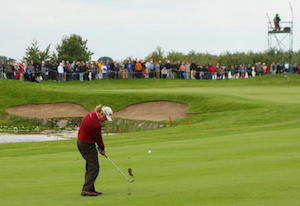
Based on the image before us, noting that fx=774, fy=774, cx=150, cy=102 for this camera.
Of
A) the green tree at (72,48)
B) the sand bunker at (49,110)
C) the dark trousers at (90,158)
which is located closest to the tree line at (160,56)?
the green tree at (72,48)

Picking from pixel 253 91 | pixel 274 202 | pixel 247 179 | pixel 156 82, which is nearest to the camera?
pixel 274 202

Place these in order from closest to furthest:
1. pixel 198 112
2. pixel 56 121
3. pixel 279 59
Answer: pixel 198 112, pixel 56 121, pixel 279 59

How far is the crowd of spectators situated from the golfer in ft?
155

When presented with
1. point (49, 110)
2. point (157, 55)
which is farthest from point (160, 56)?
point (49, 110)

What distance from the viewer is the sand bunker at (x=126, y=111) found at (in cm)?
4753

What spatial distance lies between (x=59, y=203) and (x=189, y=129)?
2152 cm

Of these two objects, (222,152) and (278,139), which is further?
(278,139)

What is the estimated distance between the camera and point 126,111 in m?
48.9

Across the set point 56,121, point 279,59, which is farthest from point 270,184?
point 279,59

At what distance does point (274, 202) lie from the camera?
13.9 m

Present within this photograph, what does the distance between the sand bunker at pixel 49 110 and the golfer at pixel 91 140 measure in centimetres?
3342

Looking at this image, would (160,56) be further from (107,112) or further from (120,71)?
(107,112)

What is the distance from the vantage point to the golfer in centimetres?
1548

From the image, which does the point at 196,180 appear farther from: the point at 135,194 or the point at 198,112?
the point at 198,112
